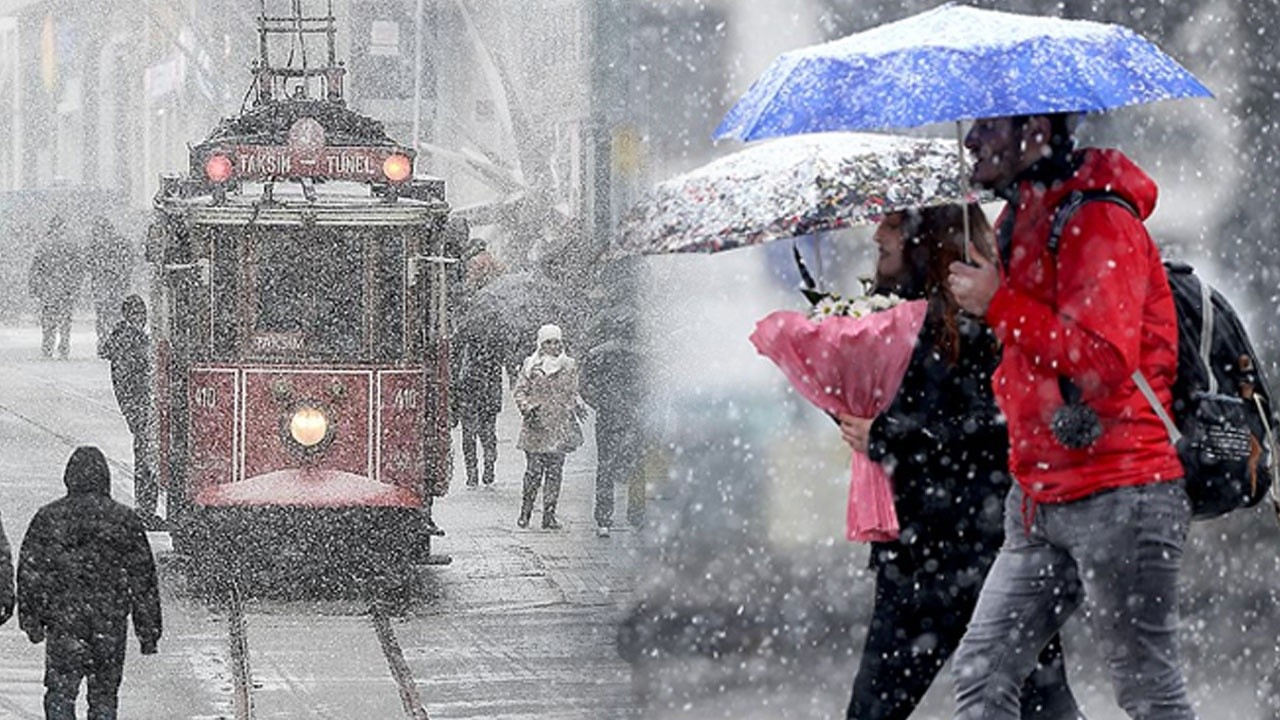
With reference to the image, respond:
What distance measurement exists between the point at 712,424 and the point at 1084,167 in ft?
9.55

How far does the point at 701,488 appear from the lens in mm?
7113

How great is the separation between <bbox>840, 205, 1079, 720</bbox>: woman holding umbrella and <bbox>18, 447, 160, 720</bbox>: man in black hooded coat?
3.20m

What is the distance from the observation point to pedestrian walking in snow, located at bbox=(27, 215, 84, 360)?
62.6 feet

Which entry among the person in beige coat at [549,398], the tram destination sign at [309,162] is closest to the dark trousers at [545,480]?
the person in beige coat at [549,398]

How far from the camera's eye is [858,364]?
16.4ft

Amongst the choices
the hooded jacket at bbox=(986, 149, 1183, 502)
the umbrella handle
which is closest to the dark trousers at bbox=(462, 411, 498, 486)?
the umbrella handle

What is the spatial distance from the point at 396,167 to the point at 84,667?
4.10 m

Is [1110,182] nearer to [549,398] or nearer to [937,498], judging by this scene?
[937,498]

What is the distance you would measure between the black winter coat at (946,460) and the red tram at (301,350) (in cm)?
590

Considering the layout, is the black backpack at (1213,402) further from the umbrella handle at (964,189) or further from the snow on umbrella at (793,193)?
the snow on umbrella at (793,193)

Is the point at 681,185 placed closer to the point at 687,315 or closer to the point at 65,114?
the point at 687,315

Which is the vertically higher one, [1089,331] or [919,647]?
[1089,331]

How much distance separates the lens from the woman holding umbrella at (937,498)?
4895 mm

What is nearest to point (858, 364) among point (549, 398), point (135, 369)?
point (135, 369)
